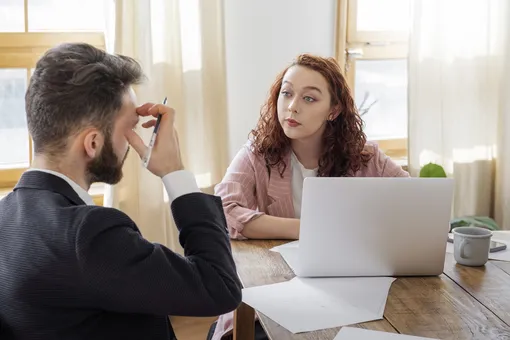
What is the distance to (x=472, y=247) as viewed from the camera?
1740mm

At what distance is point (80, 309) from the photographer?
3.95ft

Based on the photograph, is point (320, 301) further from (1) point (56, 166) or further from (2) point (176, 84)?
(2) point (176, 84)

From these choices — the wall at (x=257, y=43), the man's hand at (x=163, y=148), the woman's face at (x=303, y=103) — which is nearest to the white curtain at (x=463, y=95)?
the wall at (x=257, y=43)

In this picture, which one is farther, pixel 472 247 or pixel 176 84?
pixel 176 84

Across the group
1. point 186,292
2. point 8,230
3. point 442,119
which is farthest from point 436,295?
point 442,119

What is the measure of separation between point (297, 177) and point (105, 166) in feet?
3.23

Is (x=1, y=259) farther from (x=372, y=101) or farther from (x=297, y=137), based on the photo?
(x=372, y=101)

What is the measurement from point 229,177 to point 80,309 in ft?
3.31

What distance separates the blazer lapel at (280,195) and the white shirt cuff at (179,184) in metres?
0.78

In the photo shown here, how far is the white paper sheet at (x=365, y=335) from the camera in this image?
1.32m

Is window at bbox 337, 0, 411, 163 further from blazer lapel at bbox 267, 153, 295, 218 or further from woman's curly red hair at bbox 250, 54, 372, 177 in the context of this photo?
blazer lapel at bbox 267, 153, 295, 218

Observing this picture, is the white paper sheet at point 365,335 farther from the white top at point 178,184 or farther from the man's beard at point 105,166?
the man's beard at point 105,166

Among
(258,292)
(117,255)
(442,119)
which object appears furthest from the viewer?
(442,119)

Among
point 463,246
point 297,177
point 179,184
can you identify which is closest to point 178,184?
point 179,184
